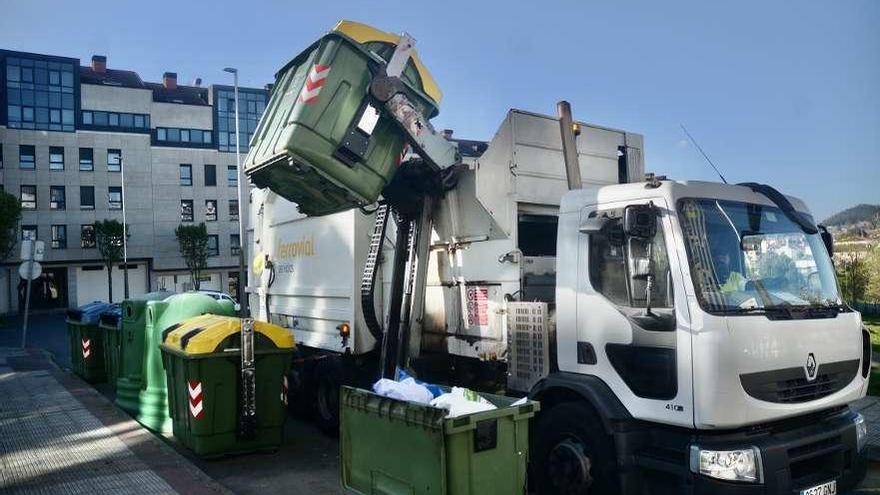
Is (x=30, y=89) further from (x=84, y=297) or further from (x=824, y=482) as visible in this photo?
(x=824, y=482)

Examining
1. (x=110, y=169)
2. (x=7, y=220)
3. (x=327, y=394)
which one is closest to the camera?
(x=327, y=394)

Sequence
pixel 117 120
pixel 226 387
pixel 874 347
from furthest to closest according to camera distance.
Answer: pixel 117 120 → pixel 874 347 → pixel 226 387

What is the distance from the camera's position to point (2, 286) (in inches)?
1686

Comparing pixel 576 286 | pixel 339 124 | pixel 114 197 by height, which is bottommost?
pixel 576 286

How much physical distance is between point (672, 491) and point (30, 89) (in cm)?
4967

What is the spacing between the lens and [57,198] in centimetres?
4450

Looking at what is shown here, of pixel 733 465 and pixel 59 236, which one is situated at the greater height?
pixel 59 236

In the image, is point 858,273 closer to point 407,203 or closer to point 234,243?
point 407,203

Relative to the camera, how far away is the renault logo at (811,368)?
A: 441 cm

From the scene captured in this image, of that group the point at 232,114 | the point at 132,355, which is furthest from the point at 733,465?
the point at 232,114

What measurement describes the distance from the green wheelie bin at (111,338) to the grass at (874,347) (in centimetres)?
967

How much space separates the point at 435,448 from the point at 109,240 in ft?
144

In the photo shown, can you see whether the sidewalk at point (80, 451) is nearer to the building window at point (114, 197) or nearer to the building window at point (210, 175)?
the building window at point (114, 197)

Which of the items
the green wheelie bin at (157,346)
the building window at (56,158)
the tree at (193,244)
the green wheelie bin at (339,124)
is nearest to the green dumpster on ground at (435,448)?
the green wheelie bin at (339,124)
